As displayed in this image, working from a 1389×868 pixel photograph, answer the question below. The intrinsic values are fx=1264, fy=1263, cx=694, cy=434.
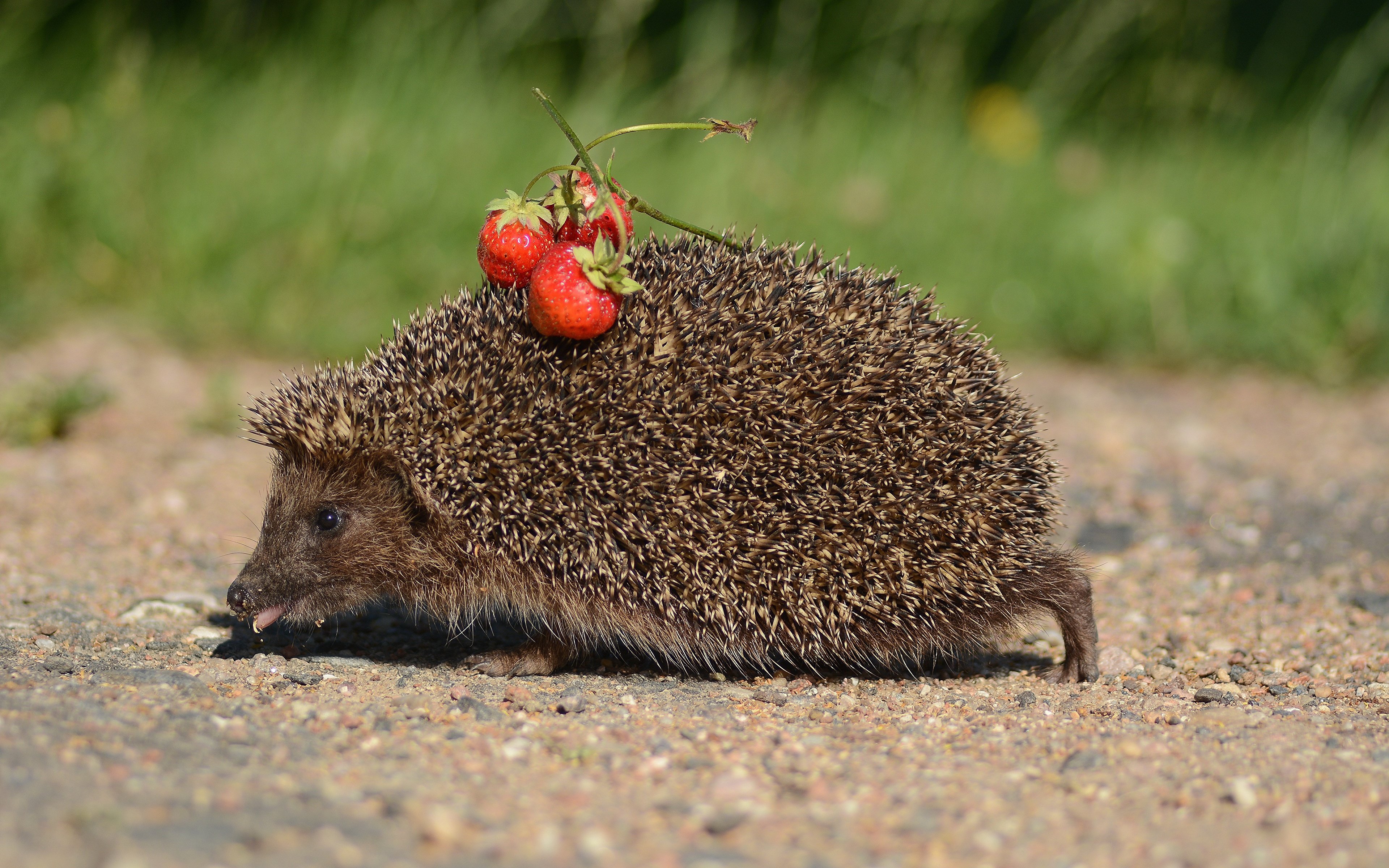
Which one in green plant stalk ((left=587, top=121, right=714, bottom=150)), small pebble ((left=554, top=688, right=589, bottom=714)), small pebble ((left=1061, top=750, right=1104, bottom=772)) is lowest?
small pebble ((left=1061, top=750, right=1104, bottom=772))

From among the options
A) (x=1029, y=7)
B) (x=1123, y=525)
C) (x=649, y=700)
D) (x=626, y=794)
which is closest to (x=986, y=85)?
(x=1029, y=7)

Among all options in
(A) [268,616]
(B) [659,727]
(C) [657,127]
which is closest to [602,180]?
(C) [657,127]

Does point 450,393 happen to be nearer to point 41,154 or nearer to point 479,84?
point 41,154

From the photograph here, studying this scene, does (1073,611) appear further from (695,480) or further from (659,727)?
(659,727)

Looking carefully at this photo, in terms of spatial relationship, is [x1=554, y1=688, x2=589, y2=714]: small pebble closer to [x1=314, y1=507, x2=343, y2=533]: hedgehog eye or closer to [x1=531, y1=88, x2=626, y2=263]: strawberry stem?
[x1=314, y1=507, x2=343, y2=533]: hedgehog eye

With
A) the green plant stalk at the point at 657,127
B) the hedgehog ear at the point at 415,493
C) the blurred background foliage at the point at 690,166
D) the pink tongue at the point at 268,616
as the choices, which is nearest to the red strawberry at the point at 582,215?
the green plant stalk at the point at 657,127

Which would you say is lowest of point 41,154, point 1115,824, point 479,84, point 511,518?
point 1115,824

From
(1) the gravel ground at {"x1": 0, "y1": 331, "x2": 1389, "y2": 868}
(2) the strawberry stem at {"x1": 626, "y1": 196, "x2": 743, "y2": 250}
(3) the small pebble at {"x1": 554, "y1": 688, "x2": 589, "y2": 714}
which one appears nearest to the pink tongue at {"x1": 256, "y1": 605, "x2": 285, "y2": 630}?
(1) the gravel ground at {"x1": 0, "y1": 331, "x2": 1389, "y2": 868}
